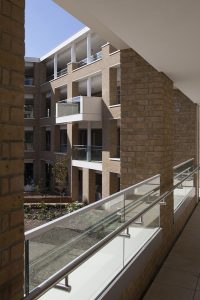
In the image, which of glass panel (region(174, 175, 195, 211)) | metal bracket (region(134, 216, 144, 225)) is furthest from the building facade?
metal bracket (region(134, 216, 144, 225))

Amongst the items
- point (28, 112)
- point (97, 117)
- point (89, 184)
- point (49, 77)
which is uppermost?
point (49, 77)

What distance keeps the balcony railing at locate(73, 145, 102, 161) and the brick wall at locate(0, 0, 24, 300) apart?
2034 centimetres

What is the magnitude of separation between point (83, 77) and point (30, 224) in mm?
11975

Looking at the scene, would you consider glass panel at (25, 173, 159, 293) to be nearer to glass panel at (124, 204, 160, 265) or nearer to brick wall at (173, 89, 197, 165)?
glass panel at (124, 204, 160, 265)

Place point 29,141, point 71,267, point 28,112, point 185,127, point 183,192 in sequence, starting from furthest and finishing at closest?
point 29,141 < point 28,112 < point 185,127 < point 183,192 < point 71,267

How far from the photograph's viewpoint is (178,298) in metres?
4.50

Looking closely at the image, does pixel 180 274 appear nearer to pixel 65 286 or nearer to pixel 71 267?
pixel 65 286

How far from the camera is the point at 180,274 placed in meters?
5.22

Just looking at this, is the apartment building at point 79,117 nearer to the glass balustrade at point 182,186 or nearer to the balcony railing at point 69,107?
the balcony railing at point 69,107

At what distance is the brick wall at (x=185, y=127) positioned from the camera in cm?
1038

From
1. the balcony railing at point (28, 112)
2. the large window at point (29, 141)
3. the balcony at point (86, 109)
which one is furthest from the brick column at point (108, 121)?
the large window at point (29, 141)

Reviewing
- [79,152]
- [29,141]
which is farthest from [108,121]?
[29,141]

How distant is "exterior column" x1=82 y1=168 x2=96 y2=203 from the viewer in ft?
78.9

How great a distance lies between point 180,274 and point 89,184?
62.1 feet
